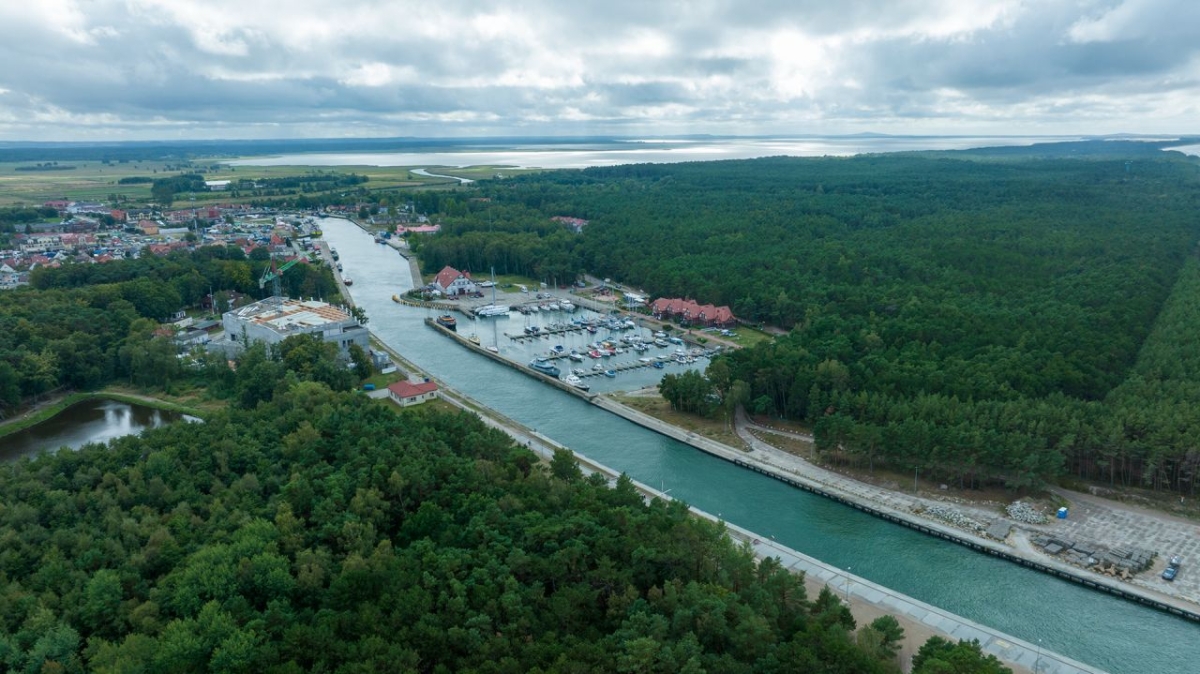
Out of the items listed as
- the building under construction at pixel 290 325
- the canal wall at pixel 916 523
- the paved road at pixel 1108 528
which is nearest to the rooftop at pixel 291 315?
the building under construction at pixel 290 325

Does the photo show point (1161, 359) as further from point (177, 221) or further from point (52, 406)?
point (177, 221)

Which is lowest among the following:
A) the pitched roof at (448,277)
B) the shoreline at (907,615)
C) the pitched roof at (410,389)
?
the shoreline at (907,615)

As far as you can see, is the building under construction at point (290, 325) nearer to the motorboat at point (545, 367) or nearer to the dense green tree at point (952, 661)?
the motorboat at point (545, 367)

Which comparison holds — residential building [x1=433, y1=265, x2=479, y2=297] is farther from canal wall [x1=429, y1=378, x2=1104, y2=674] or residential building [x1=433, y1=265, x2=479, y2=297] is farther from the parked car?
the parked car

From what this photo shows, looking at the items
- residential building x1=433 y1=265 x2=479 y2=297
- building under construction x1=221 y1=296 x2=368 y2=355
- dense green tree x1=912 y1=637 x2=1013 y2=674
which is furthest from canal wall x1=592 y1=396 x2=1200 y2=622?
residential building x1=433 y1=265 x2=479 y2=297

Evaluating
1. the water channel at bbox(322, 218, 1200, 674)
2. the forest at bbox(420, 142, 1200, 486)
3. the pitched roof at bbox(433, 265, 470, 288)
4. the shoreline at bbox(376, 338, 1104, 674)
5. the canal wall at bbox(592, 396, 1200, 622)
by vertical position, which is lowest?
the water channel at bbox(322, 218, 1200, 674)

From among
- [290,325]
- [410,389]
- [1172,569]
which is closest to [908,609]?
[1172,569]

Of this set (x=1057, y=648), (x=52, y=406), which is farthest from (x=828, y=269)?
(x=52, y=406)
